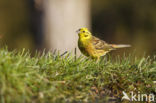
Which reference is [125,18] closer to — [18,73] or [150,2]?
[150,2]

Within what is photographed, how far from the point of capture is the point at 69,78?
2906mm

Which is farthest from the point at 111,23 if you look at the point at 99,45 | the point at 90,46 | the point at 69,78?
the point at 69,78

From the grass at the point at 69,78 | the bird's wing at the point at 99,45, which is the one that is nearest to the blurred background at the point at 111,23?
the bird's wing at the point at 99,45

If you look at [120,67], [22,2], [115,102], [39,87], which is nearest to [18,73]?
[39,87]

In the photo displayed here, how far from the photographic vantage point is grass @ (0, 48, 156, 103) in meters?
2.49

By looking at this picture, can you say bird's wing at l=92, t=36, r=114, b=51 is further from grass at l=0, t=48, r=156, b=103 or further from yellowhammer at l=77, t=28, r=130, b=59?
grass at l=0, t=48, r=156, b=103

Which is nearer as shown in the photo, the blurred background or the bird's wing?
the bird's wing

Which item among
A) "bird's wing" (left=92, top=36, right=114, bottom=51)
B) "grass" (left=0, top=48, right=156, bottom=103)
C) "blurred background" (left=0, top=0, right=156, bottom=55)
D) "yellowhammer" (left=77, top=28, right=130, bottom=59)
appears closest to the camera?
"grass" (left=0, top=48, right=156, bottom=103)

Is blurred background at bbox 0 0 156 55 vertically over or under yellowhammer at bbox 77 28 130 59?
over

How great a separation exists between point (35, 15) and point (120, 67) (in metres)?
4.30

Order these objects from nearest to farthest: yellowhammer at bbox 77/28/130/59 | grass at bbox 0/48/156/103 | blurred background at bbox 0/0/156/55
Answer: grass at bbox 0/48/156/103 → yellowhammer at bbox 77/28/130/59 → blurred background at bbox 0/0/156/55

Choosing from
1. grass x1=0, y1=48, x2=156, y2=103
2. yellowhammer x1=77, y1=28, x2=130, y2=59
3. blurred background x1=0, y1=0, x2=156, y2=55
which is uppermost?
blurred background x1=0, y1=0, x2=156, y2=55

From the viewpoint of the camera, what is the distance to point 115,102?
116 inches

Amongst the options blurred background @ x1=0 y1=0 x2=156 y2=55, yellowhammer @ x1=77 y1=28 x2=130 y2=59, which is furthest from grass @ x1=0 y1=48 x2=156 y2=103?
blurred background @ x1=0 y1=0 x2=156 y2=55
